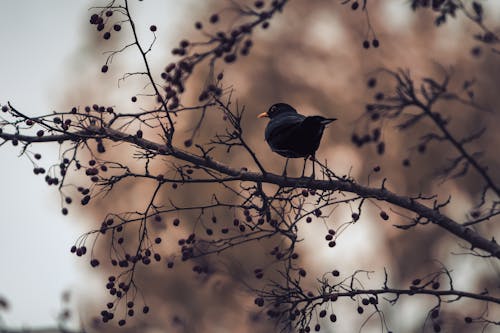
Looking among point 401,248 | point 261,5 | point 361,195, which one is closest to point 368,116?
point 261,5

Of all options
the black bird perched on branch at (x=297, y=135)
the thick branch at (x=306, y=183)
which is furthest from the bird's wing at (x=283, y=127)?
the thick branch at (x=306, y=183)

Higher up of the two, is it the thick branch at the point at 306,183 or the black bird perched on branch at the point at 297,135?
the black bird perched on branch at the point at 297,135

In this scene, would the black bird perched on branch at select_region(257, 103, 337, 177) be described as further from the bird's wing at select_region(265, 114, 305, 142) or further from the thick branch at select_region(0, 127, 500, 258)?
the thick branch at select_region(0, 127, 500, 258)

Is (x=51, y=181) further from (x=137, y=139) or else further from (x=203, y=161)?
(x=203, y=161)

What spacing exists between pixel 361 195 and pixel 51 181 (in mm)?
2212

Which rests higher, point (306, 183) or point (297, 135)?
point (297, 135)

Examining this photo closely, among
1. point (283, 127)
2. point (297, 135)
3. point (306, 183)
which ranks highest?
point (283, 127)

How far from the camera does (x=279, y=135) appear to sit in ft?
18.0

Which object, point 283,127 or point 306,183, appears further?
point 283,127

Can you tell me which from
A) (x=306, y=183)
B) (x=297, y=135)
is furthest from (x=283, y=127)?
(x=306, y=183)

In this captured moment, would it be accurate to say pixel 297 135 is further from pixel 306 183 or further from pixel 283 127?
pixel 306 183

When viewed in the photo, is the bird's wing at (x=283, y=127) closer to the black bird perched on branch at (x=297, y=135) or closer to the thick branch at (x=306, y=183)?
the black bird perched on branch at (x=297, y=135)

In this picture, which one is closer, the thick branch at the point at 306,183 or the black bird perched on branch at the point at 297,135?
the thick branch at the point at 306,183

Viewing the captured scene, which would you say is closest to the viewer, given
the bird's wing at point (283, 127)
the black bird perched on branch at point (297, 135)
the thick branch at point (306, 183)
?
the thick branch at point (306, 183)
